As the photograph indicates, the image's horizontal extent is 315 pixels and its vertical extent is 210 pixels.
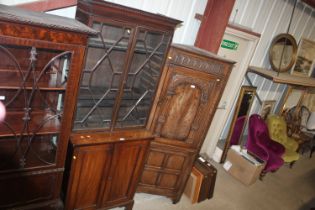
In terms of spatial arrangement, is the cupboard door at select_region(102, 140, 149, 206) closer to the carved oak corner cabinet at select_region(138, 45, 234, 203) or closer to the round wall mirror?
the carved oak corner cabinet at select_region(138, 45, 234, 203)

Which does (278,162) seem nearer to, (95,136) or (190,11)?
(190,11)

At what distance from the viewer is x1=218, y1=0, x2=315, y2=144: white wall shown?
3.90 meters

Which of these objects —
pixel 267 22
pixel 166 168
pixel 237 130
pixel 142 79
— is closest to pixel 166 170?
pixel 166 168

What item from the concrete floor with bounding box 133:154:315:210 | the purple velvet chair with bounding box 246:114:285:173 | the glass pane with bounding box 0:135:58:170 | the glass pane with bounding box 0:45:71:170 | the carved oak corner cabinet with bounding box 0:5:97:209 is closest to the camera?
the carved oak corner cabinet with bounding box 0:5:97:209

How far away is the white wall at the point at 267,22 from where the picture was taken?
12.8 ft

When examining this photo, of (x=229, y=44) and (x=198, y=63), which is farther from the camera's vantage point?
(x=229, y=44)

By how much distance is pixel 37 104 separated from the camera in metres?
2.16

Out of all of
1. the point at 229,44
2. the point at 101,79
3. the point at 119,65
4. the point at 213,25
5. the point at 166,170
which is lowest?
the point at 166,170

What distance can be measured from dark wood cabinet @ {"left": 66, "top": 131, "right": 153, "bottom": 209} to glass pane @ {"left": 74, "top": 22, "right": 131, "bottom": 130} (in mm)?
160

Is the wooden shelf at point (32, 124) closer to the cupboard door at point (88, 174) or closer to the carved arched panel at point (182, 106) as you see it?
the cupboard door at point (88, 174)

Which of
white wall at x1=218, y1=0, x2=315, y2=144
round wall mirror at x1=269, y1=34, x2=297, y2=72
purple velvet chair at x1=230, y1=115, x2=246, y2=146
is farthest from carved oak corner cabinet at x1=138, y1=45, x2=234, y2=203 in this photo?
round wall mirror at x1=269, y1=34, x2=297, y2=72

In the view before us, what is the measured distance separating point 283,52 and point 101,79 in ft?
11.1

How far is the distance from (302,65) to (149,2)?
3823 mm

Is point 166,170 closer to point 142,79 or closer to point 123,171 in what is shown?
point 123,171
